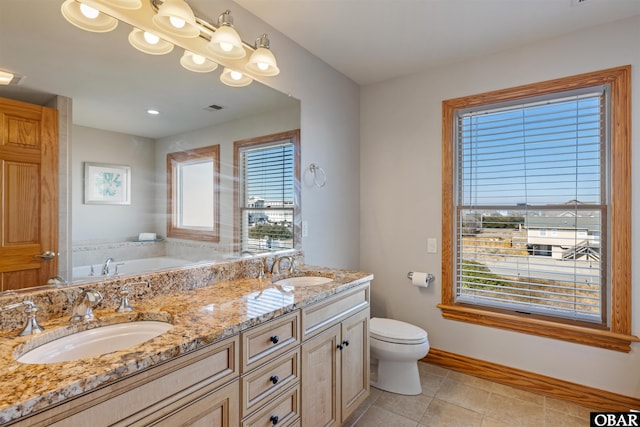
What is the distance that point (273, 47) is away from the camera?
84.0 inches

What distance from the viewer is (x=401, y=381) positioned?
2.24 meters

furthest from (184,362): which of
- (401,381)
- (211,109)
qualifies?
(401,381)

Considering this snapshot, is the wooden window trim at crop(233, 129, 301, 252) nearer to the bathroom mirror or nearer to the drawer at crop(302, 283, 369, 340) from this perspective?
the bathroom mirror

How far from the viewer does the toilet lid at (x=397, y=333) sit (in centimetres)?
216

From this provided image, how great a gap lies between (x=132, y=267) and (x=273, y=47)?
1621 mm

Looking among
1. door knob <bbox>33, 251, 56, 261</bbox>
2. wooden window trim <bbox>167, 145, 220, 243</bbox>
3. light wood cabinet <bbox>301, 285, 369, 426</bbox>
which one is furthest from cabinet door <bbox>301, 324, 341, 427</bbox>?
door knob <bbox>33, 251, 56, 261</bbox>

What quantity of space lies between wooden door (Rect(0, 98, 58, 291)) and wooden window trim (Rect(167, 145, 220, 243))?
464mm

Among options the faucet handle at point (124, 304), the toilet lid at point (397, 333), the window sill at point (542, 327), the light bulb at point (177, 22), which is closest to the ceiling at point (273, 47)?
the light bulb at point (177, 22)

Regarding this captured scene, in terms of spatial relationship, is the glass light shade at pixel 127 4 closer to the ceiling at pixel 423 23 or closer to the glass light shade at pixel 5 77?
the glass light shade at pixel 5 77

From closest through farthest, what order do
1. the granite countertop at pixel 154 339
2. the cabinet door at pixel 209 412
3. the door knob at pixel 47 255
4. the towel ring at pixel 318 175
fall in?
the granite countertop at pixel 154 339, the cabinet door at pixel 209 412, the door knob at pixel 47 255, the towel ring at pixel 318 175

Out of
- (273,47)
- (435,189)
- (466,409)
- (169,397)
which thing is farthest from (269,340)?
(435,189)

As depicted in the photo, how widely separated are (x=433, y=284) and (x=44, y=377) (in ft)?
8.29

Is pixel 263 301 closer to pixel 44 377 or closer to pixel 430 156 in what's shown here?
pixel 44 377

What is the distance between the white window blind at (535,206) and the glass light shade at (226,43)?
1829 millimetres
